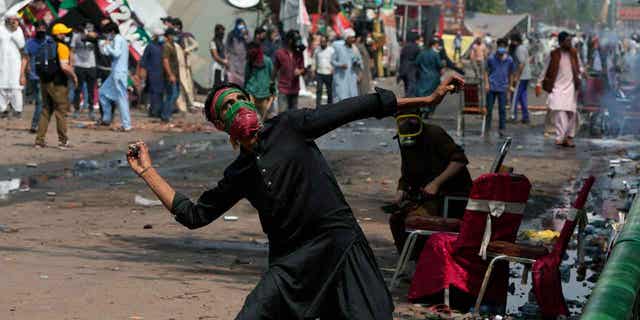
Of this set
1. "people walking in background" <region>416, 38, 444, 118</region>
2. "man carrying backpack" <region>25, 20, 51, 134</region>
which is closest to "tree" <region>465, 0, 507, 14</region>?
"people walking in background" <region>416, 38, 444, 118</region>

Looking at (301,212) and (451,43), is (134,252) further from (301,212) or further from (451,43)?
(451,43)

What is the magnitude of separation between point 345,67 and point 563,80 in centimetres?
742

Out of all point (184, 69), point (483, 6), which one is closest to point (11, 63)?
point (184, 69)

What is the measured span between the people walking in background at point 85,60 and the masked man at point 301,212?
1740 cm

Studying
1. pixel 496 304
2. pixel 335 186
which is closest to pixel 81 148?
pixel 496 304

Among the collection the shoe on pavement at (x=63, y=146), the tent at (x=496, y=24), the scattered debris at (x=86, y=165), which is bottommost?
the tent at (x=496, y=24)

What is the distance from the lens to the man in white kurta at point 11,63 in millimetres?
20938

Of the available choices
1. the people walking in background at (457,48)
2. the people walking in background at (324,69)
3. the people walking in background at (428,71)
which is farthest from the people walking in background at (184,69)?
the people walking in background at (457,48)

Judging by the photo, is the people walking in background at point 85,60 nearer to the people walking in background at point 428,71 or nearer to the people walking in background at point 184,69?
the people walking in background at point 184,69

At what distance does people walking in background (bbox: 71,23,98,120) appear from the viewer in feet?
72.4

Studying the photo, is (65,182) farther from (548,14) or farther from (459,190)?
(548,14)

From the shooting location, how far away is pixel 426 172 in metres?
8.65

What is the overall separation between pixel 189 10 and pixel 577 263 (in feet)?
78.6

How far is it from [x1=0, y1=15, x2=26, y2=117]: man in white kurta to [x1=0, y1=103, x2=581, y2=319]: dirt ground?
5.89m
